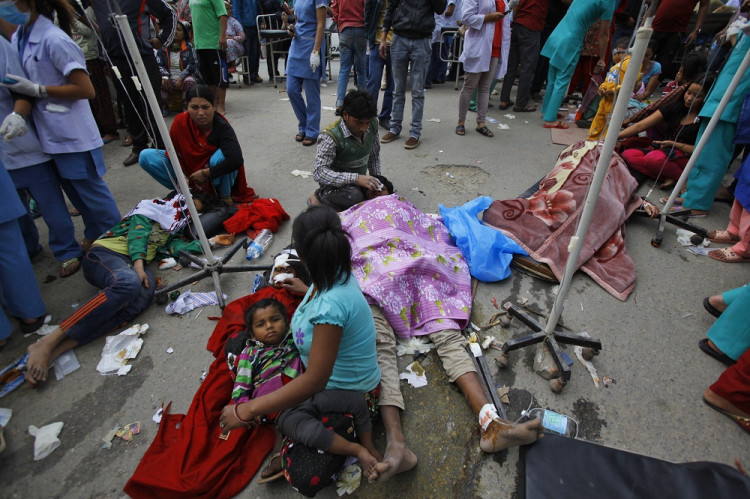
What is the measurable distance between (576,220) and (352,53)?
4.22 metres

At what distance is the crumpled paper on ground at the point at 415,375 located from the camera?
85.4 inches

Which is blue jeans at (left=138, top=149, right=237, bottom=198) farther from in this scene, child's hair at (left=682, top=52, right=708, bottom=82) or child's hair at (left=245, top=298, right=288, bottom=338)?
child's hair at (left=682, top=52, right=708, bottom=82)

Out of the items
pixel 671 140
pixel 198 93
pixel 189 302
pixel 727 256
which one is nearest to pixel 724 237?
pixel 727 256

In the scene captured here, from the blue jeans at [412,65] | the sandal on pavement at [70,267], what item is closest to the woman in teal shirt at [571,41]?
the blue jeans at [412,65]

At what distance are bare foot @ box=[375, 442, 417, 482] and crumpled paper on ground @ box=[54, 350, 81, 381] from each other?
6.31 feet

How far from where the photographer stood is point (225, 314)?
253 centimetres

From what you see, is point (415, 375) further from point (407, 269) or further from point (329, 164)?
point (329, 164)

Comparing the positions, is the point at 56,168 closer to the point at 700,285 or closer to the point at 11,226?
the point at 11,226

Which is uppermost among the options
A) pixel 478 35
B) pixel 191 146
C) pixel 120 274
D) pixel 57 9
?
pixel 57 9

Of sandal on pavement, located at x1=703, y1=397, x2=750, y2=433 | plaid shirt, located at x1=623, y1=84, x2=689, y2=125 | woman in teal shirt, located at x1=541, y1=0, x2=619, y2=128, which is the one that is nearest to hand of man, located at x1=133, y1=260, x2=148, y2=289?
sandal on pavement, located at x1=703, y1=397, x2=750, y2=433

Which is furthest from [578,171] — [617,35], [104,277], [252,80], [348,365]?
[252,80]

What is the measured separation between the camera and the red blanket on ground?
164 centimetres

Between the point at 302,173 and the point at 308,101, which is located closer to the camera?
the point at 302,173

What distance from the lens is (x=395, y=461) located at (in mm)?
1653
